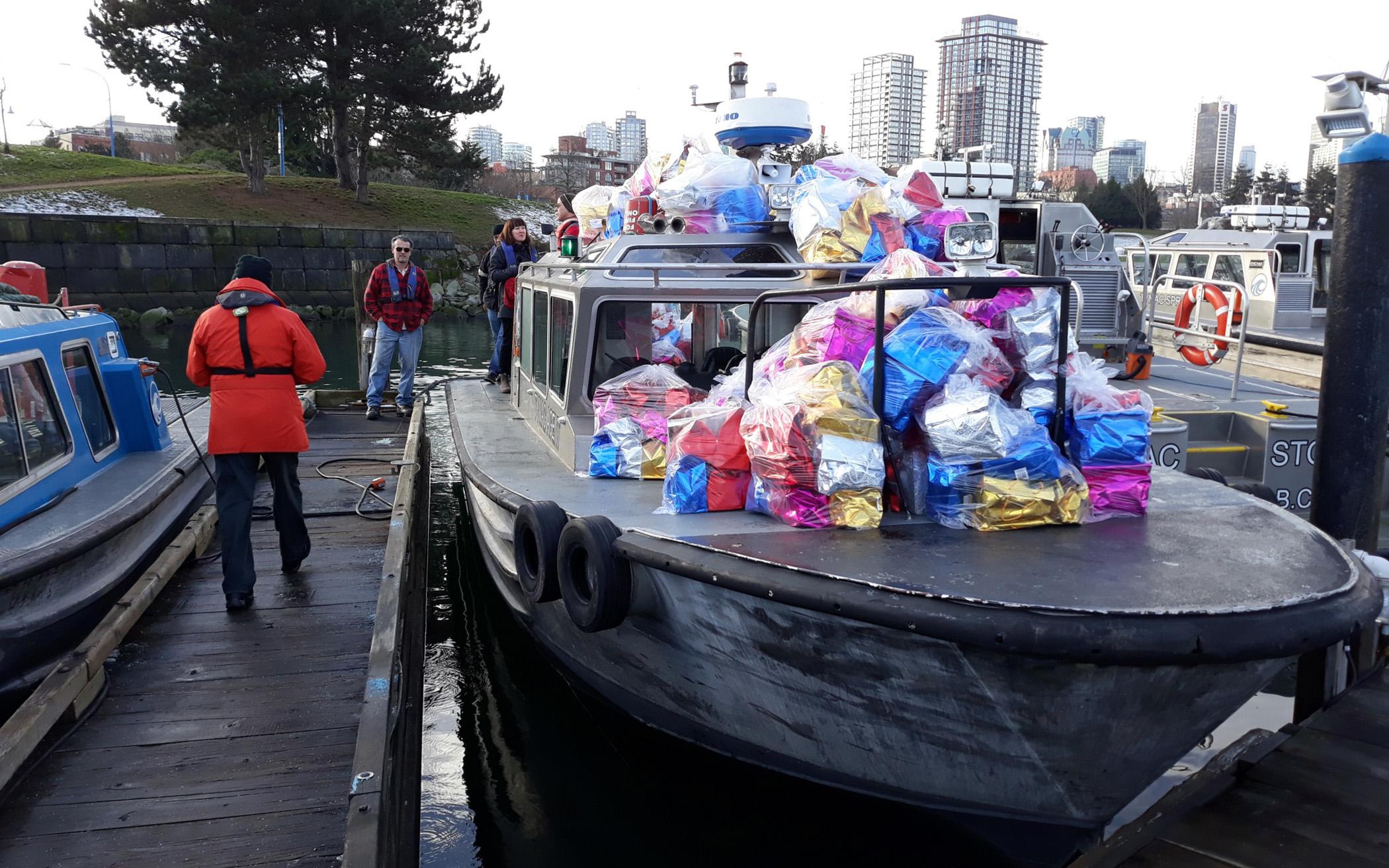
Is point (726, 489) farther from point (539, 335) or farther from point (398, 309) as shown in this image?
point (398, 309)

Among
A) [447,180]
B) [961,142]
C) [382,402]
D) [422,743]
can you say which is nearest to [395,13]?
[447,180]

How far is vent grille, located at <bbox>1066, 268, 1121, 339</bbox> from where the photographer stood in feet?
37.1

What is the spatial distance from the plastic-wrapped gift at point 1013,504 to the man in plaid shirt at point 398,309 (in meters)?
6.89

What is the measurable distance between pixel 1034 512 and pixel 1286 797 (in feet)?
4.40

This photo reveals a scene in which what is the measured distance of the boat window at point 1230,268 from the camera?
1501 cm

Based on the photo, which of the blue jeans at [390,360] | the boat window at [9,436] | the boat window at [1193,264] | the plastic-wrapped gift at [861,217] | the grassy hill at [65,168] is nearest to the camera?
the boat window at [9,436]

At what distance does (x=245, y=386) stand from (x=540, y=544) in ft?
5.76

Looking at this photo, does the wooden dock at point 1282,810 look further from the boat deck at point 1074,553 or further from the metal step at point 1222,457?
the metal step at point 1222,457

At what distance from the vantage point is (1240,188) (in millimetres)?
31969

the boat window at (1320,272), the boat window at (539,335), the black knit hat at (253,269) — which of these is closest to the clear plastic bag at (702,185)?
the boat window at (539,335)

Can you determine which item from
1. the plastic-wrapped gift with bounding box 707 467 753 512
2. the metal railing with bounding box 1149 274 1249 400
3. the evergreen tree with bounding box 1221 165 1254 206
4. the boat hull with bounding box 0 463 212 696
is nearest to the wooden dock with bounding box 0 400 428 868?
the boat hull with bounding box 0 463 212 696

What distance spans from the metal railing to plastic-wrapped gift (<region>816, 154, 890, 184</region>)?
3940mm

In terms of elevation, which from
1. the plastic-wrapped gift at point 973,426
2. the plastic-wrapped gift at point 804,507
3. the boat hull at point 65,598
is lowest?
the boat hull at point 65,598

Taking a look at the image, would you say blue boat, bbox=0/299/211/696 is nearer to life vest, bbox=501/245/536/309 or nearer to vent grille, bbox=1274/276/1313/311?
life vest, bbox=501/245/536/309
